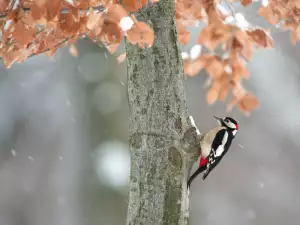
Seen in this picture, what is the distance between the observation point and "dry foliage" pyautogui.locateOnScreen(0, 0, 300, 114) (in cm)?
322

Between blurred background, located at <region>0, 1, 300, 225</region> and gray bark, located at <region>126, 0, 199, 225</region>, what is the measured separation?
375 cm

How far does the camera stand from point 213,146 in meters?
4.17

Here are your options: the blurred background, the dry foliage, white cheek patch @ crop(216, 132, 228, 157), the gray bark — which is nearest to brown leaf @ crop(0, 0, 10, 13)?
the dry foliage

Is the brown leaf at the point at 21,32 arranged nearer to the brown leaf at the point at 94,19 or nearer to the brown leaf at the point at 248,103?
the brown leaf at the point at 94,19

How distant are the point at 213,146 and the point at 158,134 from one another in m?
0.76

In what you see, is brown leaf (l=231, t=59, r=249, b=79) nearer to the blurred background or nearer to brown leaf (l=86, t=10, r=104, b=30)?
the blurred background

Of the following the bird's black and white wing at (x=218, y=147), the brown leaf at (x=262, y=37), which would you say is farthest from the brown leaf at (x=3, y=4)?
the brown leaf at (x=262, y=37)

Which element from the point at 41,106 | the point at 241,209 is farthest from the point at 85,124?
the point at 241,209

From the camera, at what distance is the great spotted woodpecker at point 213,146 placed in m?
3.93

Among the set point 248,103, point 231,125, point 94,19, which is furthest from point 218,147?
point 94,19

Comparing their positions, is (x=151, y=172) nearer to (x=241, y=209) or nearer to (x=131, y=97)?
(x=131, y=97)

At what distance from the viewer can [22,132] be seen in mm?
13820

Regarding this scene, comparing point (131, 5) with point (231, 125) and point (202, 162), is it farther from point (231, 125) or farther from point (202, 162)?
point (231, 125)

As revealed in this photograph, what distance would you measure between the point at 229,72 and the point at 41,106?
901 cm
